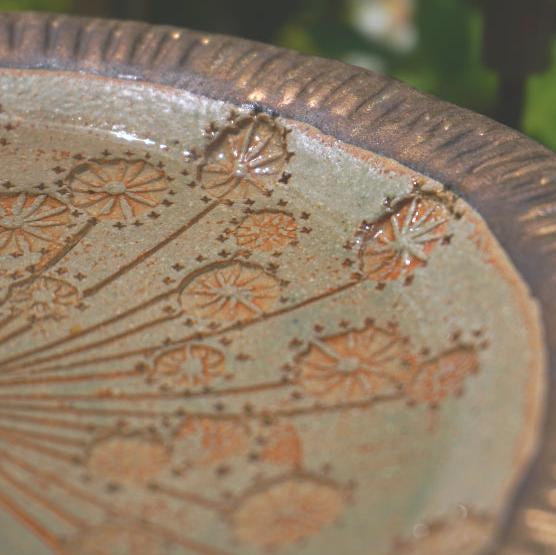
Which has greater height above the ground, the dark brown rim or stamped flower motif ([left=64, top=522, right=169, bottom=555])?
the dark brown rim

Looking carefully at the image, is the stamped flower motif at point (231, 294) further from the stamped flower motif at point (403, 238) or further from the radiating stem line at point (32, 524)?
the radiating stem line at point (32, 524)

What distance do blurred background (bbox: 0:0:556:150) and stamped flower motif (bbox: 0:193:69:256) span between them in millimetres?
917

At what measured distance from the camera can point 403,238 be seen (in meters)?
1.20

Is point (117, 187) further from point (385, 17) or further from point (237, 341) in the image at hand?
point (385, 17)

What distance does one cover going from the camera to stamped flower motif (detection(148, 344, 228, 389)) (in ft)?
3.43

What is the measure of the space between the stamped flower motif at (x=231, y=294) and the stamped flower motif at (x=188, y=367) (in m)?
0.06

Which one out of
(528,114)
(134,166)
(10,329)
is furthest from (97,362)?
(528,114)

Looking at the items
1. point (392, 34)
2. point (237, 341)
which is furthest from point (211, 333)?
point (392, 34)

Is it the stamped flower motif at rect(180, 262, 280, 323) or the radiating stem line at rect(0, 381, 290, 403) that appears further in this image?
the stamped flower motif at rect(180, 262, 280, 323)

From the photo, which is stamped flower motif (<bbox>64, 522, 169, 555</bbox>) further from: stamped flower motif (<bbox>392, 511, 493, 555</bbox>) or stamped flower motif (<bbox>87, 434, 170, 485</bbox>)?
stamped flower motif (<bbox>392, 511, 493, 555</bbox>)

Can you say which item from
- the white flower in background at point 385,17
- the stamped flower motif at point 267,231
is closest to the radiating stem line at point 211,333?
the stamped flower motif at point 267,231

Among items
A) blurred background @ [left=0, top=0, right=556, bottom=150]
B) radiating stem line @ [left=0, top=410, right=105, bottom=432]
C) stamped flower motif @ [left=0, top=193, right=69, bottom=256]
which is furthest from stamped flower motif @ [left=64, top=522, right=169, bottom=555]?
blurred background @ [left=0, top=0, right=556, bottom=150]

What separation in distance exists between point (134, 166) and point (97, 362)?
14.4 inches

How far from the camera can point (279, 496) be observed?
→ 2.97ft
